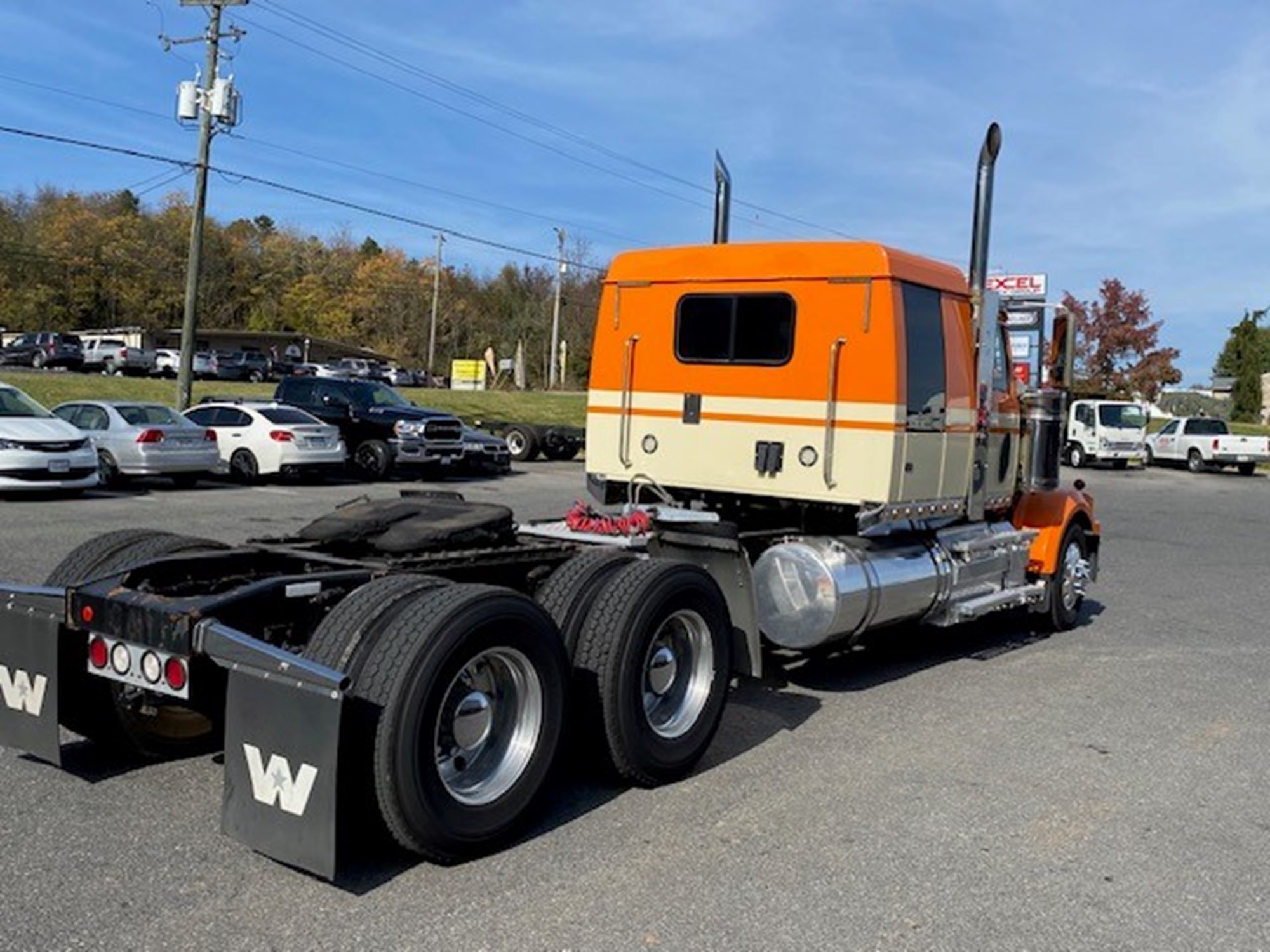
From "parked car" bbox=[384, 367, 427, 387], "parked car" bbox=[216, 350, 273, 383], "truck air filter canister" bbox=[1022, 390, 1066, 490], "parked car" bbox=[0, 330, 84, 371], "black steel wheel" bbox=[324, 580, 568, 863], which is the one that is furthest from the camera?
"parked car" bbox=[384, 367, 427, 387]

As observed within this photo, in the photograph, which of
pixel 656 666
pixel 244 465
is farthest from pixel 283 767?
pixel 244 465

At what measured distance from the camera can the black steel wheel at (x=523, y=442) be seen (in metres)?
27.9

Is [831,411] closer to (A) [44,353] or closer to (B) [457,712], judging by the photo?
(B) [457,712]

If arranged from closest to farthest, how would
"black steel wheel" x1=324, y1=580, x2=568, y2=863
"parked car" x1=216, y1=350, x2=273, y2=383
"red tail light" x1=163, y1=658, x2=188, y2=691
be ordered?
"black steel wheel" x1=324, y1=580, x2=568, y2=863, "red tail light" x1=163, y1=658, x2=188, y2=691, "parked car" x1=216, y1=350, x2=273, y2=383

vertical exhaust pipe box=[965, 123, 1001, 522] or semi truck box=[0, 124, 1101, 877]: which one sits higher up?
vertical exhaust pipe box=[965, 123, 1001, 522]

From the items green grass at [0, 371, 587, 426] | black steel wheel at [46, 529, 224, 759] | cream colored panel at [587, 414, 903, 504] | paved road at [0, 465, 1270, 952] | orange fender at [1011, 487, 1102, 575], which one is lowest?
paved road at [0, 465, 1270, 952]

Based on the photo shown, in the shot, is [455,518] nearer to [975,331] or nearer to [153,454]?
[975,331]

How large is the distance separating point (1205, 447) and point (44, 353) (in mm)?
52186

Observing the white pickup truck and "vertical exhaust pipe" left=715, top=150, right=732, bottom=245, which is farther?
the white pickup truck

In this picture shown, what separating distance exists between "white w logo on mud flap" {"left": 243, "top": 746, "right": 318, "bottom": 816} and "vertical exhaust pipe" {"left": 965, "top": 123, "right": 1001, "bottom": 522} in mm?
5529

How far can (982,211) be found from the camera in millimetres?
7812

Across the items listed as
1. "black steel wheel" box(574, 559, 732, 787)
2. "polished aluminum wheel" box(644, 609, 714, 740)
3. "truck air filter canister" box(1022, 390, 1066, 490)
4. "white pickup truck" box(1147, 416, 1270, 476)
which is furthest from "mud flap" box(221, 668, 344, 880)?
"white pickup truck" box(1147, 416, 1270, 476)

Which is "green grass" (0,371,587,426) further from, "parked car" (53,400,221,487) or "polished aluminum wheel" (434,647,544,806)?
"polished aluminum wheel" (434,647,544,806)

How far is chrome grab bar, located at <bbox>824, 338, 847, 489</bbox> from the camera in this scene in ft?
22.9
